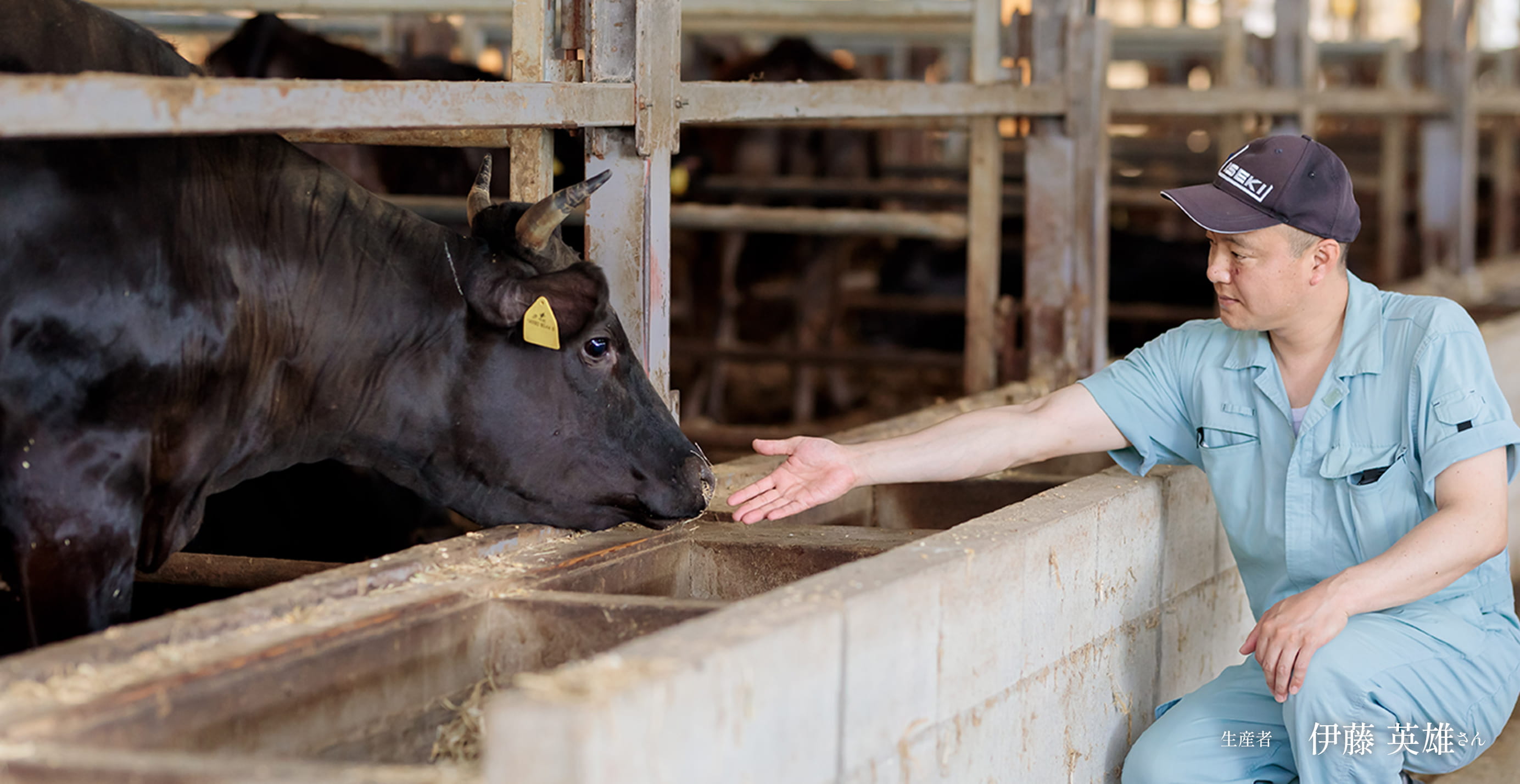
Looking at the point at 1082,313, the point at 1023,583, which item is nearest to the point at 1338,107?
the point at 1082,313

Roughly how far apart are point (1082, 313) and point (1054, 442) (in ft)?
6.93

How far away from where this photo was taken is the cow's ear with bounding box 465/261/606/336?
3260 millimetres

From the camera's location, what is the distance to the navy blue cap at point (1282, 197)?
3.29 metres

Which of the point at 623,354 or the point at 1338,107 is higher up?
the point at 1338,107

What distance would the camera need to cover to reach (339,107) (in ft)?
9.47

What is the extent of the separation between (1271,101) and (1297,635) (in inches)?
182

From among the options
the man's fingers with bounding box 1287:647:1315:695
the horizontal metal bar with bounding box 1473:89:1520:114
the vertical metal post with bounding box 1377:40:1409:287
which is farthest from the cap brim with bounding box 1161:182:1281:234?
the horizontal metal bar with bounding box 1473:89:1520:114

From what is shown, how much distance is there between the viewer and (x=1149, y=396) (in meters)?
3.78

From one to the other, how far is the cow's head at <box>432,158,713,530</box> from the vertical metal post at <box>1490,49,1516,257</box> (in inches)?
375

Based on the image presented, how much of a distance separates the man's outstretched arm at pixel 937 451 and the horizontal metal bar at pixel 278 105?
81cm

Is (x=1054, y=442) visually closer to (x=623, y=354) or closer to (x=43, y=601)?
(x=623, y=354)

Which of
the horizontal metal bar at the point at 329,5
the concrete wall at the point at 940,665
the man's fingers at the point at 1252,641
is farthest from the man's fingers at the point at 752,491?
the horizontal metal bar at the point at 329,5

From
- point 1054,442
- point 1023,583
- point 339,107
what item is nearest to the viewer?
point 339,107

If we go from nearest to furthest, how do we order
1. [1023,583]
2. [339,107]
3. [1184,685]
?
[339,107] < [1023,583] < [1184,685]
